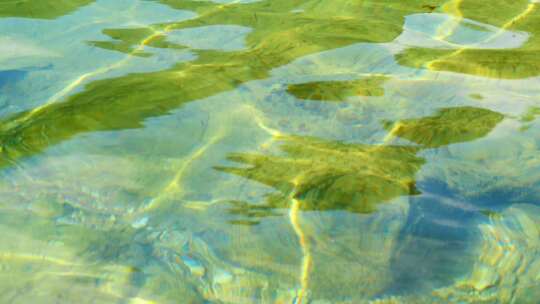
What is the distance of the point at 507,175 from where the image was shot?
→ 2.48 metres

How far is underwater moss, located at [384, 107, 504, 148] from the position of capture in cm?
272

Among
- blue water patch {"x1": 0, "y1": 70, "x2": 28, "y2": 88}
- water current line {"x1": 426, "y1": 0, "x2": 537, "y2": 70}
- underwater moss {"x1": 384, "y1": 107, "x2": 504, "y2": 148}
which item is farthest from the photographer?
water current line {"x1": 426, "y1": 0, "x2": 537, "y2": 70}

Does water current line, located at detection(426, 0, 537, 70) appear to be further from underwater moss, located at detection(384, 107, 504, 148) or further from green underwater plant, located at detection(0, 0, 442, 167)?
underwater moss, located at detection(384, 107, 504, 148)

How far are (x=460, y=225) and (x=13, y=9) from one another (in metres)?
3.56

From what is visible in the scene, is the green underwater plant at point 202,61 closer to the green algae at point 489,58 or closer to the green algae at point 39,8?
the green algae at point 489,58

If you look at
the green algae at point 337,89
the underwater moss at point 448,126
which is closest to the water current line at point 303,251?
the underwater moss at point 448,126

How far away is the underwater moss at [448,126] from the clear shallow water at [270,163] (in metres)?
0.01

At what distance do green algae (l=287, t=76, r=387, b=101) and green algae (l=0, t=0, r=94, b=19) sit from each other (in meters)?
2.07

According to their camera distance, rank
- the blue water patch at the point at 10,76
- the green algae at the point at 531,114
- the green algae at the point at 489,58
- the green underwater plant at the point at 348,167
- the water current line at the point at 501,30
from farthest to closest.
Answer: the water current line at the point at 501,30, the green algae at the point at 489,58, the blue water patch at the point at 10,76, the green algae at the point at 531,114, the green underwater plant at the point at 348,167

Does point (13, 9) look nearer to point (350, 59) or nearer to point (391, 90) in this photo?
point (350, 59)

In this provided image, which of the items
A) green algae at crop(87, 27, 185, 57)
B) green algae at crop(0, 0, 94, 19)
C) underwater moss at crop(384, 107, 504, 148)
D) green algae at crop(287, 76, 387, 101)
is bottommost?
underwater moss at crop(384, 107, 504, 148)

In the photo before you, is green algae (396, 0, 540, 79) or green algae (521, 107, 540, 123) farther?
green algae (396, 0, 540, 79)

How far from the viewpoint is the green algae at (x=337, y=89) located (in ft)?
10.2

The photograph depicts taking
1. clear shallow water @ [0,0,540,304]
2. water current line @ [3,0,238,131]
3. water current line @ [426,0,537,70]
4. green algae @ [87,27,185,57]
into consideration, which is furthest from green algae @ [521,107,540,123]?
water current line @ [3,0,238,131]
